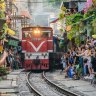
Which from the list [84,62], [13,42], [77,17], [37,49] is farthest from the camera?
[13,42]

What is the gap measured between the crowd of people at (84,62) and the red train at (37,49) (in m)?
4.22

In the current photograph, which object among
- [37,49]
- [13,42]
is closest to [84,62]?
[37,49]

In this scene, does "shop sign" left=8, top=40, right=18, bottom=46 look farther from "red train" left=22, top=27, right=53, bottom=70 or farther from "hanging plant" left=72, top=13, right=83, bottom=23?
"hanging plant" left=72, top=13, right=83, bottom=23

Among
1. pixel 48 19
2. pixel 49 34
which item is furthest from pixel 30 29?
pixel 48 19

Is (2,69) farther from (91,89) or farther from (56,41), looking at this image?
(56,41)

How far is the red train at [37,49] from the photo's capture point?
28.5m

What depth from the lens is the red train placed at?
28.5 metres

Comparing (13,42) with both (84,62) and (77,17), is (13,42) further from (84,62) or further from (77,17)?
(84,62)

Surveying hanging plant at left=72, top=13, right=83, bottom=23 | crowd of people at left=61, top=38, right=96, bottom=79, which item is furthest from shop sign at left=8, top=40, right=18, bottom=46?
hanging plant at left=72, top=13, right=83, bottom=23

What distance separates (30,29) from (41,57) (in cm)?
251

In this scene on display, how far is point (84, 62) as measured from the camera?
18.7 m

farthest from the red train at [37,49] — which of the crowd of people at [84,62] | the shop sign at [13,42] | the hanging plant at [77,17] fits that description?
the shop sign at [13,42]

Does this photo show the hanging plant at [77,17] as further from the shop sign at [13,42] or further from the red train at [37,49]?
the shop sign at [13,42]

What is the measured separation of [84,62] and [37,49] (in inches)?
397
